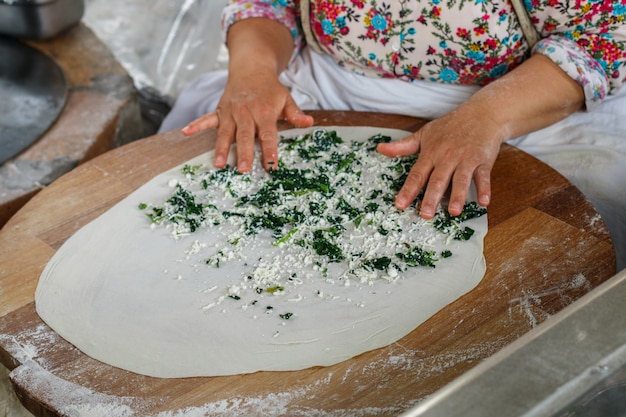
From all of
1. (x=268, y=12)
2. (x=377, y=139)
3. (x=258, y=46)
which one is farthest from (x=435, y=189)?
(x=268, y=12)

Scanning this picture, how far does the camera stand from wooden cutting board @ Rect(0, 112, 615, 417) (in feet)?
3.37

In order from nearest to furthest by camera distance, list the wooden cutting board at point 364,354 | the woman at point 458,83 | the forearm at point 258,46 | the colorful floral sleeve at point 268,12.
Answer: the wooden cutting board at point 364,354
the woman at point 458,83
the forearm at point 258,46
the colorful floral sleeve at point 268,12

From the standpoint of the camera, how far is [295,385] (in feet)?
3.44

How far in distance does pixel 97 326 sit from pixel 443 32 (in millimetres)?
970

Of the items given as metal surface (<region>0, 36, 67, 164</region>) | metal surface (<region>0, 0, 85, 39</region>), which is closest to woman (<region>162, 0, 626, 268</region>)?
metal surface (<region>0, 36, 67, 164</region>)

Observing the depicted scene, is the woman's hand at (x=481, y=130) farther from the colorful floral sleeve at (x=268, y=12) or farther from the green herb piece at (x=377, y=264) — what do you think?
the colorful floral sleeve at (x=268, y=12)

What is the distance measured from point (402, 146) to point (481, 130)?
0.55 ft

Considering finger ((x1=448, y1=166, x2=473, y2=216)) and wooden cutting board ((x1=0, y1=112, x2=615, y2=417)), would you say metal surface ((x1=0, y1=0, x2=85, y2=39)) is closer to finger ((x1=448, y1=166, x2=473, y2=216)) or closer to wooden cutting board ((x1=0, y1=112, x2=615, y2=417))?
wooden cutting board ((x1=0, y1=112, x2=615, y2=417))

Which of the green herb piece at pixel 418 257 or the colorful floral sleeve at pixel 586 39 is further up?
the colorful floral sleeve at pixel 586 39

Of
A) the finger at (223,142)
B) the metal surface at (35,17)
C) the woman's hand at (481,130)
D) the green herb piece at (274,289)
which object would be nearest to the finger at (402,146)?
the woman's hand at (481,130)

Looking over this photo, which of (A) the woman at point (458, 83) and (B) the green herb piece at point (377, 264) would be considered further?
(A) the woman at point (458, 83)

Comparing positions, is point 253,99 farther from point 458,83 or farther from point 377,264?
point 377,264

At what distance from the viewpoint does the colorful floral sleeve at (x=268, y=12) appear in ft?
6.18

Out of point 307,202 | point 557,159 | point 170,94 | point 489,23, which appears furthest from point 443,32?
point 170,94
